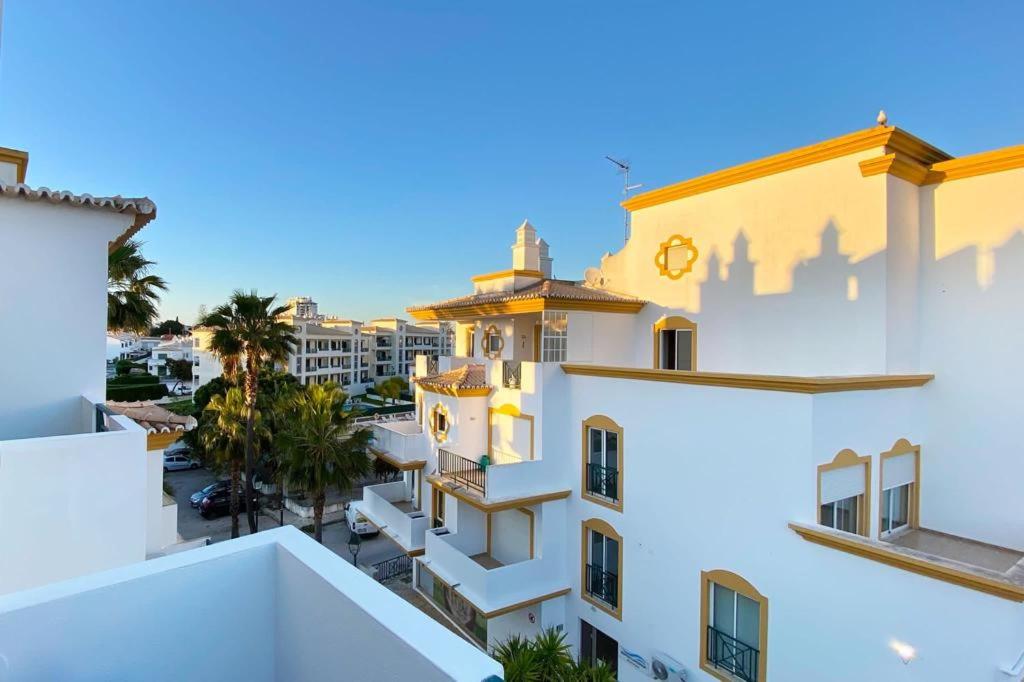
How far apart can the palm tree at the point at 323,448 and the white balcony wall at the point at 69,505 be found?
12.5 m

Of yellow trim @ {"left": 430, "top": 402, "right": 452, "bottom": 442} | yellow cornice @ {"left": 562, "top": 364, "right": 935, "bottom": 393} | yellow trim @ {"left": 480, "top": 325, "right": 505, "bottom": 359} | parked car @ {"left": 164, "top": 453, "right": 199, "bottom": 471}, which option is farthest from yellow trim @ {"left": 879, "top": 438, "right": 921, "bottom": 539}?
parked car @ {"left": 164, "top": 453, "right": 199, "bottom": 471}

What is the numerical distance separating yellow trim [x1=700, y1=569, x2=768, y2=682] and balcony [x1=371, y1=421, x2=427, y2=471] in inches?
367

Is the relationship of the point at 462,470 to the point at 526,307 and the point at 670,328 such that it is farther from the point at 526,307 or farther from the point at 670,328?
the point at 670,328

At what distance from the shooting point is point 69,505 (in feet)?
14.1

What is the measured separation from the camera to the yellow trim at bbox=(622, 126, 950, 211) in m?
9.78

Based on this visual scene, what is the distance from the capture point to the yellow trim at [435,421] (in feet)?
46.9

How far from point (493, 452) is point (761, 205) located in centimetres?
917

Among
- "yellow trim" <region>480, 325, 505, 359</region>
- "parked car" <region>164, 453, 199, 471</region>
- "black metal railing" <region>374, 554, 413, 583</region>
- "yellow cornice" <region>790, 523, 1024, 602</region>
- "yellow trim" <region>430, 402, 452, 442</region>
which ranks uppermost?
"yellow trim" <region>480, 325, 505, 359</region>

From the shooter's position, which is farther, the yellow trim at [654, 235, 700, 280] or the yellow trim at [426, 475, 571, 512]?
the yellow trim at [654, 235, 700, 280]

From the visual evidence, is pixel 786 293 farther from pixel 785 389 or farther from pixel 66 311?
pixel 66 311

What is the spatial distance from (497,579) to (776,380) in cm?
705

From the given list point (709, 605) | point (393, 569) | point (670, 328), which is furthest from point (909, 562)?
point (393, 569)

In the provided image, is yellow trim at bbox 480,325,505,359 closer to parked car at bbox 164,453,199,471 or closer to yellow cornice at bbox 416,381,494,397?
yellow cornice at bbox 416,381,494,397

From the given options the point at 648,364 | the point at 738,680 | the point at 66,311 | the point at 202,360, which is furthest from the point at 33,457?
the point at 202,360
